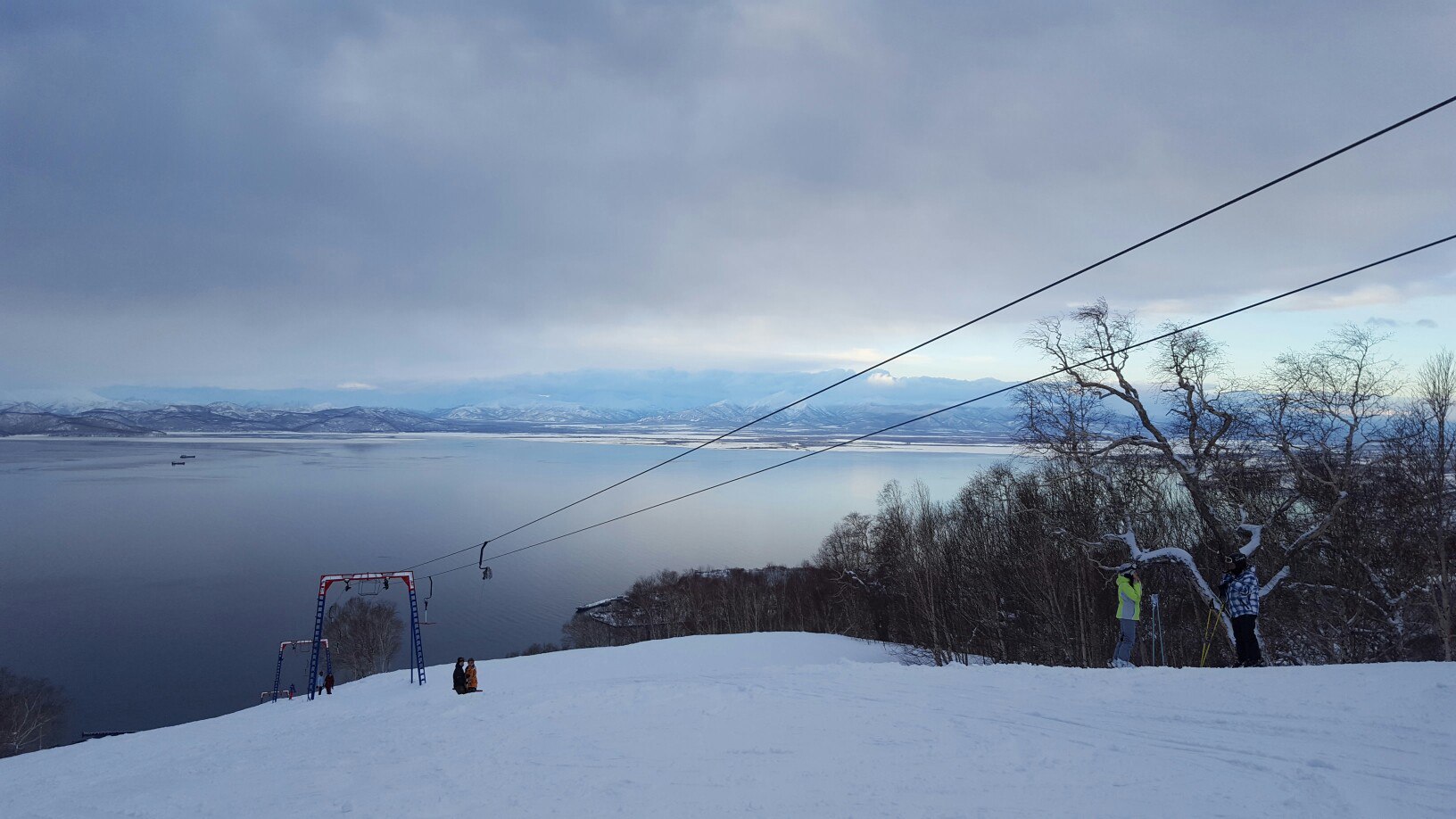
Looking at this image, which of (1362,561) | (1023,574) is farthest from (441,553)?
(1362,561)

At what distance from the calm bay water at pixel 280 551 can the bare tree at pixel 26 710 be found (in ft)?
2.89

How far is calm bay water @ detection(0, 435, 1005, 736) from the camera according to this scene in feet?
117

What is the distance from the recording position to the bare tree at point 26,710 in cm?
2783

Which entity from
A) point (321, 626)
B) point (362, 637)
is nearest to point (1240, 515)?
point (321, 626)

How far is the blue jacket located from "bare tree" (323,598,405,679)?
145ft

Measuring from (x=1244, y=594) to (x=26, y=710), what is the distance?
4305 centimetres

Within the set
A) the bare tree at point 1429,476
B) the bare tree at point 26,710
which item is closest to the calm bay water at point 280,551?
the bare tree at point 26,710

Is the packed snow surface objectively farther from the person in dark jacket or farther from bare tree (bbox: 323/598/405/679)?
bare tree (bbox: 323/598/405/679)

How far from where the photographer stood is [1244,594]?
8789mm

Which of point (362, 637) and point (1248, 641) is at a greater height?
point (1248, 641)

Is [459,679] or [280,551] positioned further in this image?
[280,551]

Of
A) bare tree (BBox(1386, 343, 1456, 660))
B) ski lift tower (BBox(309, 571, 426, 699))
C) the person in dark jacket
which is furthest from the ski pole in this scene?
ski lift tower (BBox(309, 571, 426, 699))

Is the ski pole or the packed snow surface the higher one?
the packed snow surface

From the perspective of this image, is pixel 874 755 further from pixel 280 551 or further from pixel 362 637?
pixel 280 551
